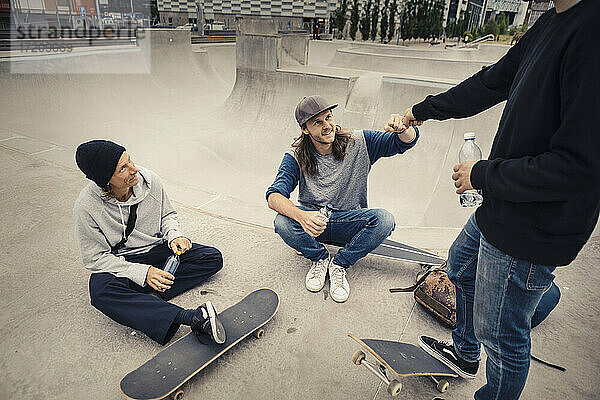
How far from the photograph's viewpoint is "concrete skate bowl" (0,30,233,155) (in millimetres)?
9016

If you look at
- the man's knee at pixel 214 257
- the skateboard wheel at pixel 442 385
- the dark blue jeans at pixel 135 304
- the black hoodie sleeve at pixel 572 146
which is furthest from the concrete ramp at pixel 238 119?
the black hoodie sleeve at pixel 572 146

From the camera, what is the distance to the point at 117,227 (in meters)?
2.57

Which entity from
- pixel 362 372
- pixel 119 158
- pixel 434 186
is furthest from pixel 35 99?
pixel 362 372

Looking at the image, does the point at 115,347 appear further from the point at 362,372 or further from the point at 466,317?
the point at 466,317

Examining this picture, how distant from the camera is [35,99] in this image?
9.80m

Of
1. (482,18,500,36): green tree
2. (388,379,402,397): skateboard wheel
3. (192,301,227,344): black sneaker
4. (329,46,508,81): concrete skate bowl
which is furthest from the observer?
(482,18,500,36): green tree

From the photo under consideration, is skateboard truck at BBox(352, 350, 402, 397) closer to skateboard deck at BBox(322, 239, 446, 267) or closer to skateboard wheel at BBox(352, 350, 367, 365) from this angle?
skateboard wheel at BBox(352, 350, 367, 365)

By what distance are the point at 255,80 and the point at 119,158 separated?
7.80 metres

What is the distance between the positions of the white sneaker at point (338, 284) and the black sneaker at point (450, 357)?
73cm

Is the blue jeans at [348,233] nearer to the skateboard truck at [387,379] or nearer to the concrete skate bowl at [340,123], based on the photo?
the skateboard truck at [387,379]

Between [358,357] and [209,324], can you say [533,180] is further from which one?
[209,324]

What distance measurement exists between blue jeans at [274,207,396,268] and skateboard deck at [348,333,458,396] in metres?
0.85

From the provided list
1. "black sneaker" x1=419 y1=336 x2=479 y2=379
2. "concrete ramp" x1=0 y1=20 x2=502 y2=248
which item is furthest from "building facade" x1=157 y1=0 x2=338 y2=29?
"black sneaker" x1=419 y1=336 x2=479 y2=379

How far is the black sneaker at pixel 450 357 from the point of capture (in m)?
2.13
